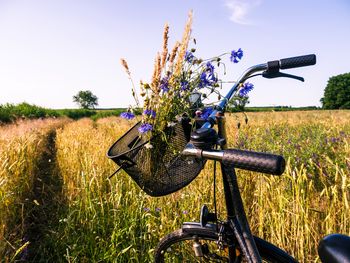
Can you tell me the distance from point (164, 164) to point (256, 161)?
23.0 inches

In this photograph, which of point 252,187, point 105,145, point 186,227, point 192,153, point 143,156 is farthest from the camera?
point 105,145

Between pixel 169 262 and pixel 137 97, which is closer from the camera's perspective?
pixel 137 97

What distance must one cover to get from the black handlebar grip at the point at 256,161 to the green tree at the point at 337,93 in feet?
224

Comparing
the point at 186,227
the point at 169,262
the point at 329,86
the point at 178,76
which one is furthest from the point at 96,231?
the point at 329,86

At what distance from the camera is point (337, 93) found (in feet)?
204

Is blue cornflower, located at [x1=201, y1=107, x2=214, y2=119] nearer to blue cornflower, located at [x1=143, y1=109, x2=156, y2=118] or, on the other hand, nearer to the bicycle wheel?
blue cornflower, located at [x1=143, y1=109, x2=156, y2=118]

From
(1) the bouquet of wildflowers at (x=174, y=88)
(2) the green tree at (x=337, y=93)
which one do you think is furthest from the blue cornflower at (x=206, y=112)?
(2) the green tree at (x=337, y=93)

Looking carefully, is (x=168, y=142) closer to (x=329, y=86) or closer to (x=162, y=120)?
(x=162, y=120)

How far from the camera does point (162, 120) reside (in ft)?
4.22

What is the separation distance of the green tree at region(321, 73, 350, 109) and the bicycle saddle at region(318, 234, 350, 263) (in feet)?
224

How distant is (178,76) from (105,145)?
11.2 ft

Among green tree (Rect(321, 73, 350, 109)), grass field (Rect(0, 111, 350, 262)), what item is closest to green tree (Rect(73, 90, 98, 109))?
green tree (Rect(321, 73, 350, 109))

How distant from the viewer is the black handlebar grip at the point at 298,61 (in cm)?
111

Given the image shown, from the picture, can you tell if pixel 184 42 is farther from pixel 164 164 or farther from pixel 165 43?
pixel 164 164
